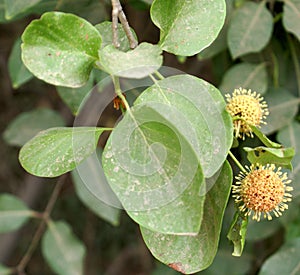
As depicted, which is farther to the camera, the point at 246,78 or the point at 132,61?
the point at 246,78

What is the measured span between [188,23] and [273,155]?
0.45ft

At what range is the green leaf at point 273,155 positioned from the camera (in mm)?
469

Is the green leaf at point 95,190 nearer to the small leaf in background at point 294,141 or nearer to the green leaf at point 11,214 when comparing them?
the green leaf at point 11,214

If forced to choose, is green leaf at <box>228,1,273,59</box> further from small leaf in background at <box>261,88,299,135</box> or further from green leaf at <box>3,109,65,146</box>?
green leaf at <box>3,109,65,146</box>

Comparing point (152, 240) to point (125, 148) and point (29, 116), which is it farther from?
point (29, 116)

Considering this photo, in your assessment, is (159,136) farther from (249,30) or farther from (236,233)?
(249,30)

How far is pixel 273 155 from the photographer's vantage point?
0.48m

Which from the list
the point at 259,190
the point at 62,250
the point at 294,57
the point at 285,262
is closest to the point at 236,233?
the point at 259,190

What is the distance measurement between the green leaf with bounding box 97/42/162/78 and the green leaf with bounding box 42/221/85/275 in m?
0.64

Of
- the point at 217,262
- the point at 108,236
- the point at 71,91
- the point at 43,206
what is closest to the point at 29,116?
the point at 71,91

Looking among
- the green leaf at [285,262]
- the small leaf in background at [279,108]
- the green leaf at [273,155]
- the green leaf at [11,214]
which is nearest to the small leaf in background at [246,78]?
the small leaf in background at [279,108]

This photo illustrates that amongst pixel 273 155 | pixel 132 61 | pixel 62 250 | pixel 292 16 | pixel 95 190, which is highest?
pixel 132 61

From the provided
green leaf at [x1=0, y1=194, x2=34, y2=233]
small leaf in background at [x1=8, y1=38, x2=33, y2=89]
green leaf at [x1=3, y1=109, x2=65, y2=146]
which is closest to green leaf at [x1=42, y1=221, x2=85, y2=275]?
green leaf at [x1=0, y1=194, x2=34, y2=233]

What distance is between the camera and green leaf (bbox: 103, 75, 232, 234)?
0.43 metres
